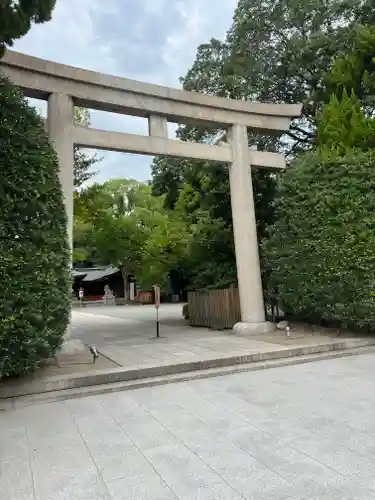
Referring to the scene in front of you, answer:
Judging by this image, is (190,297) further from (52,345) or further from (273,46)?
(273,46)

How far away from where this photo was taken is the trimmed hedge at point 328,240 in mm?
8312

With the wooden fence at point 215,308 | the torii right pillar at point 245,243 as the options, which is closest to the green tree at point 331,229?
the torii right pillar at point 245,243

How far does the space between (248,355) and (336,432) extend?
3177mm

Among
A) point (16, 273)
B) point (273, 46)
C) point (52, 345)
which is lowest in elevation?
point (52, 345)

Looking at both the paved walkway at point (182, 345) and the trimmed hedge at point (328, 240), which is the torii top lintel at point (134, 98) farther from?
the paved walkway at point (182, 345)

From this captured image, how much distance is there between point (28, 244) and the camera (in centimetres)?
525

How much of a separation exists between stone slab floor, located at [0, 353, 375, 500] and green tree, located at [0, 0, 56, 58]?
14.1 feet

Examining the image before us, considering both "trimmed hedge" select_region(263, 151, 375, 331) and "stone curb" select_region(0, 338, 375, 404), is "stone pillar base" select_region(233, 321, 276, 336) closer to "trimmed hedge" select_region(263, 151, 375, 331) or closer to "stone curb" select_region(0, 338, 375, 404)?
"trimmed hedge" select_region(263, 151, 375, 331)

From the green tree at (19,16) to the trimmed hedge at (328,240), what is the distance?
6441 mm

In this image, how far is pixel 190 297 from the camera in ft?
41.2

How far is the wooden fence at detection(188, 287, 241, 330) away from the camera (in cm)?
Answer: 1059

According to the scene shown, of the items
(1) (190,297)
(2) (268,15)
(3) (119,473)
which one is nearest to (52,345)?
(3) (119,473)

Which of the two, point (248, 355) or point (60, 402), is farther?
point (248, 355)

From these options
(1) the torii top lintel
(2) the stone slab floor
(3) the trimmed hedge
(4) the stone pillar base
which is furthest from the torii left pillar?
(3) the trimmed hedge
